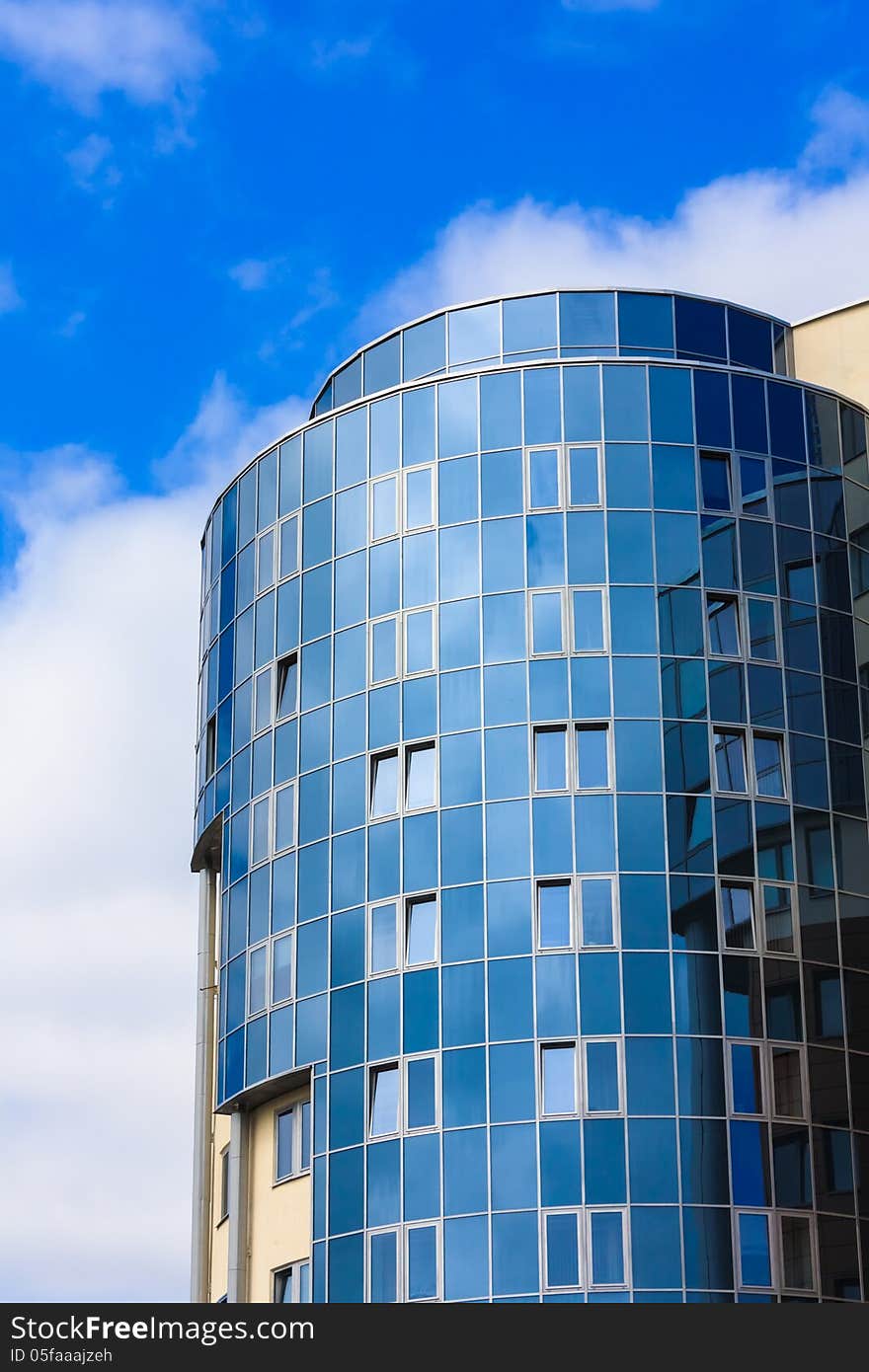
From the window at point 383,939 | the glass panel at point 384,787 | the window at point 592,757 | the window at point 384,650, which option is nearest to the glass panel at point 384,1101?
the window at point 383,939

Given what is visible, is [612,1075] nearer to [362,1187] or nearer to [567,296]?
[362,1187]

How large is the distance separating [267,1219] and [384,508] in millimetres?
15874

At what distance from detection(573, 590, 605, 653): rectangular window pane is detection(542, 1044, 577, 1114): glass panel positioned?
8548 millimetres

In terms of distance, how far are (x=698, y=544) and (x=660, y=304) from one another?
291 inches

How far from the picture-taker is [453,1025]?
47781 mm

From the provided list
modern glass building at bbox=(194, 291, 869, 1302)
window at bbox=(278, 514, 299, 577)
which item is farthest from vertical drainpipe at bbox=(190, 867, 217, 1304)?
window at bbox=(278, 514, 299, 577)

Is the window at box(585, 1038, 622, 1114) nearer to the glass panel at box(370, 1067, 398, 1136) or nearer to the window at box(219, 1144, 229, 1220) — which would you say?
the glass panel at box(370, 1067, 398, 1136)

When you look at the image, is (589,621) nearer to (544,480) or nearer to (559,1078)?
(544,480)

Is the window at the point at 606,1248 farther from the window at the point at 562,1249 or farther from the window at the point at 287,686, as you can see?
the window at the point at 287,686

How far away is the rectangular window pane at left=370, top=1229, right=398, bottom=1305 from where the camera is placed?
46.5 m

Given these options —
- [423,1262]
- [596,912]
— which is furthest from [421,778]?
[423,1262]

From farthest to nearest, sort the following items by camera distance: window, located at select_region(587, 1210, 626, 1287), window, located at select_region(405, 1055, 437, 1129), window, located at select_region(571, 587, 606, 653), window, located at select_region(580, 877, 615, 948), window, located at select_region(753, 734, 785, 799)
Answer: window, located at select_region(571, 587, 606, 653) < window, located at select_region(753, 734, 785, 799) < window, located at select_region(580, 877, 615, 948) < window, located at select_region(405, 1055, 437, 1129) < window, located at select_region(587, 1210, 626, 1287)

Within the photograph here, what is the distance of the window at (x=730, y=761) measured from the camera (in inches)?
1940

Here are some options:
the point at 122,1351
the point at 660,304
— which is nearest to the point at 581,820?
the point at 660,304
